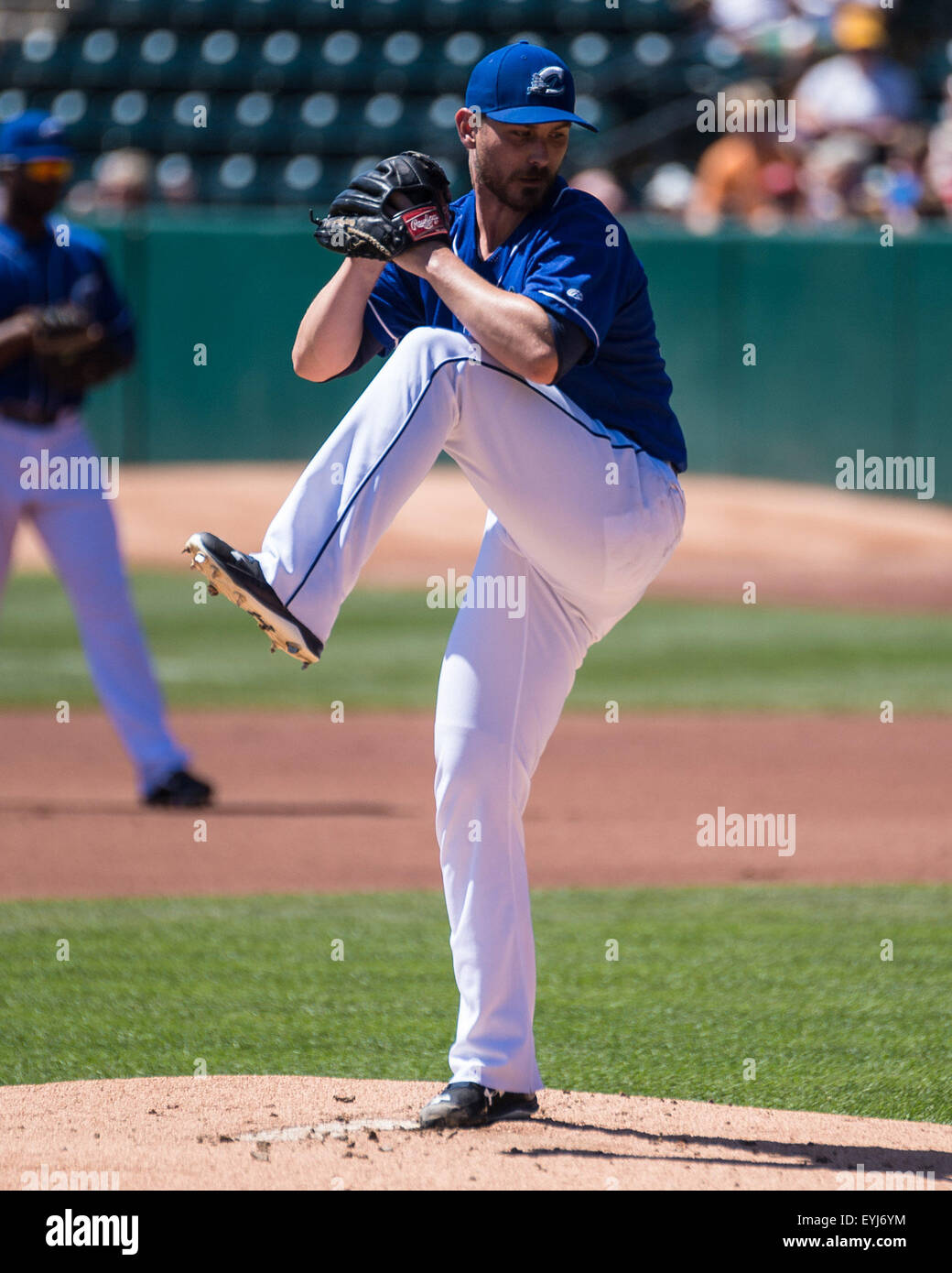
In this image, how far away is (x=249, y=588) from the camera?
3078mm

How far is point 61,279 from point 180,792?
2.06 meters

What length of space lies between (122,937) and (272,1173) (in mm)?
2482

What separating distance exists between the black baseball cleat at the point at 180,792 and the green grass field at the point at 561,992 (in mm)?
1192

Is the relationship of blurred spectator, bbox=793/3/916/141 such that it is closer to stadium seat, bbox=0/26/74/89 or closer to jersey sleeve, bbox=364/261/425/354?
stadium seat, bbox=0/26/74/89

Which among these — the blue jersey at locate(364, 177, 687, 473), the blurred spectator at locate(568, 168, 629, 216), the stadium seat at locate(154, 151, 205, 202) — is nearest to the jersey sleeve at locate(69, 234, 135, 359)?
the blue jersey at locate(364, 177, 687, 473)

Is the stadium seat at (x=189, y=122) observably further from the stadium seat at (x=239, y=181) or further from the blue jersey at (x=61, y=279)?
the blue jersey at (x=61, y=279)

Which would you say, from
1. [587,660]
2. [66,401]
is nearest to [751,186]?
[587,660]

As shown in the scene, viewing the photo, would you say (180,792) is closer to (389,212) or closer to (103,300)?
(103,300)

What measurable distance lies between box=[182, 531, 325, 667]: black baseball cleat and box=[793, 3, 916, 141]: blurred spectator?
15.2 metres

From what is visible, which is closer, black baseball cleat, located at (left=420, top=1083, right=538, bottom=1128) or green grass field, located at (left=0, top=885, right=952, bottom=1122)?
black baseball cleat, located at (left=420, top=1083, right=538, bottom=1128)

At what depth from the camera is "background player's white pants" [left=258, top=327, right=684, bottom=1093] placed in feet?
10.4

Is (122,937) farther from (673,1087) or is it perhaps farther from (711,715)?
(711,715)

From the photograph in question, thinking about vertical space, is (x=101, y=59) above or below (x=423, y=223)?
above

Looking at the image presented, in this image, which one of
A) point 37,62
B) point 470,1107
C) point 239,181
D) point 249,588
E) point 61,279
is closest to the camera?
point 249,588
